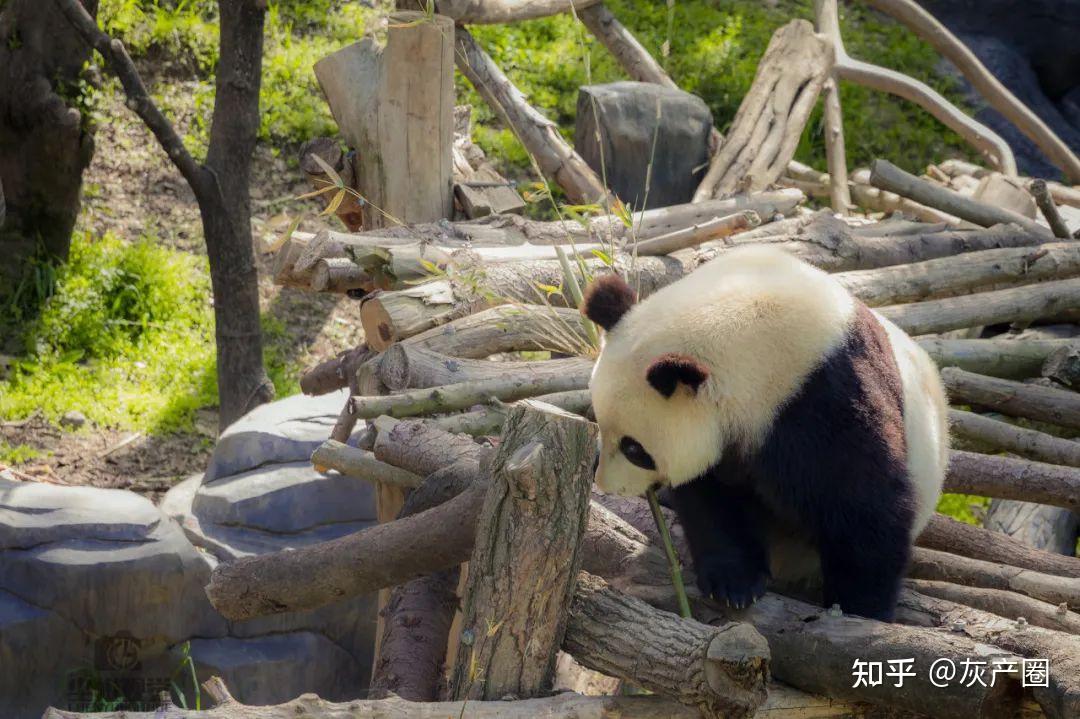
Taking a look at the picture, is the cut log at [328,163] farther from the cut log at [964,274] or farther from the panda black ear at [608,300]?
the panda black ear at [608,300]

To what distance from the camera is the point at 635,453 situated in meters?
2.60

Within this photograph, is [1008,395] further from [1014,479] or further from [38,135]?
[38,135]

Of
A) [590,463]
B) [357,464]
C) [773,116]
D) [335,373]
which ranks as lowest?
[335,373]

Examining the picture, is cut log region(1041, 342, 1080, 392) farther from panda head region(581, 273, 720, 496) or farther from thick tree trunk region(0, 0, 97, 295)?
thick tree trunk region(0, 0, 97, 295)

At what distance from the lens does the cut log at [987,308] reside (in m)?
4.57

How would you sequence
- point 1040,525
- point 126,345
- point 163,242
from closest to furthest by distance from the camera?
1. point 1040,525
2. point 126,345
3. point 163,242

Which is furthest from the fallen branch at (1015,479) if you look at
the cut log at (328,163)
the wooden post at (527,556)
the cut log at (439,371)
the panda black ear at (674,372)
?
the cut log at (328,163)

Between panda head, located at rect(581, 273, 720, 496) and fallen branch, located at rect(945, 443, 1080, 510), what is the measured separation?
1.30 meters

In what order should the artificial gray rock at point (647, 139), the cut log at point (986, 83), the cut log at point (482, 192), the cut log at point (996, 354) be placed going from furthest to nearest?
the cut log at point (986, 83), the artificial gray rock at point (647, 139), the cut log at point (482, 192), the cut log at point (996, 354)

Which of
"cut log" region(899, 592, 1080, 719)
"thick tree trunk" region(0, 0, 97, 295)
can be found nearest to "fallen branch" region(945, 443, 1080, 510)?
"cut log" region(899, 592, 1080, 719)

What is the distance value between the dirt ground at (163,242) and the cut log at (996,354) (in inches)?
151

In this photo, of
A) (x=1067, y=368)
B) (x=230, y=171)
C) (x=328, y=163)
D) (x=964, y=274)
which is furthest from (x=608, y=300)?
(x=230, y=171)

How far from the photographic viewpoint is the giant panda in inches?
97.9

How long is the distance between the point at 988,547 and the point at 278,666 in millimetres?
3181
